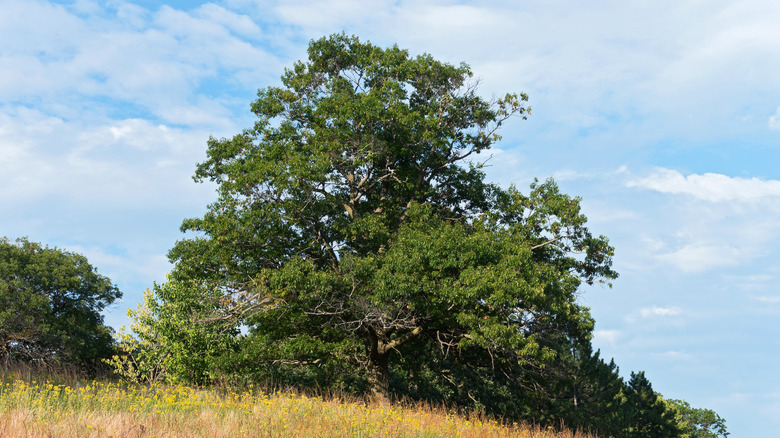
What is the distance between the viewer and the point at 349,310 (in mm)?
20594

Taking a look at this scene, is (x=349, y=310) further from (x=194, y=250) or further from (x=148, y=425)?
(x=148, y=425)

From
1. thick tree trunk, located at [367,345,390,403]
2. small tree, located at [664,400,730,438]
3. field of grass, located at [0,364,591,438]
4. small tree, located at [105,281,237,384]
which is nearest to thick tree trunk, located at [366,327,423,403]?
thick tree trunk, located at [367,345,390,403]

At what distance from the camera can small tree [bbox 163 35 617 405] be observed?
63.0 feet

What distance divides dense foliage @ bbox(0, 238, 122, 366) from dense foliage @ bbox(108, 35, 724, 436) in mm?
14271

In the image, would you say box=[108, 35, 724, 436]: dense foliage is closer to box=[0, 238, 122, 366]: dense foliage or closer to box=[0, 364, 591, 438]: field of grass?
box=[0, 364, 591, 438]: field of grass

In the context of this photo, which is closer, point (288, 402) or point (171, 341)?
point (288, 402)

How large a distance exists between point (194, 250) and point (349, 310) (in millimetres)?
6402

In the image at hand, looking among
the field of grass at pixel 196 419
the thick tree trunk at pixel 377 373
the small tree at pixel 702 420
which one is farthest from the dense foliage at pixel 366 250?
the small tree at pixel 702 420

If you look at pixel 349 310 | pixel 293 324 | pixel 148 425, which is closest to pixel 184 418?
pixel 148 425

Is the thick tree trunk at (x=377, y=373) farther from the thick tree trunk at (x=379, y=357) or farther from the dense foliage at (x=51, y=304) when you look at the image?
the dense foliage at (x=51, y=304)

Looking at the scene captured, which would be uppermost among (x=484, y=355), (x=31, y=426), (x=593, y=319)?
(x=593, y=319)

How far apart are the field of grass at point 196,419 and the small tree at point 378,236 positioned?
5401 millimetres

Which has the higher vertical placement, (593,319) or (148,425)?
(593,319)

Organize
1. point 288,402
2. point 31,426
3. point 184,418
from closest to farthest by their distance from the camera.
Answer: point 31,426 < point 184,418 < point 288,402
